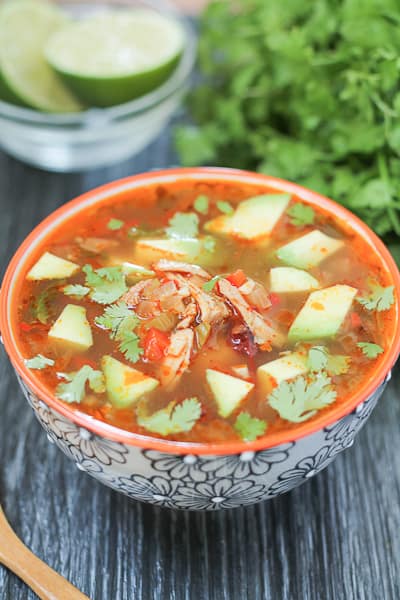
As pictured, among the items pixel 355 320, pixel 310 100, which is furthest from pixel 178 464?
pixel 310 100

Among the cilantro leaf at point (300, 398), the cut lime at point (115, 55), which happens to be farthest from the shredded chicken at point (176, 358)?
the cut lime at point (115, 55)

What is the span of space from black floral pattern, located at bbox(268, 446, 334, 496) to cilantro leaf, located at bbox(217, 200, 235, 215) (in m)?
0.82

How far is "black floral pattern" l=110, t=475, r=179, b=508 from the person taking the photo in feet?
Result: 6.14

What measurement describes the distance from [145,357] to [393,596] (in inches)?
35.7

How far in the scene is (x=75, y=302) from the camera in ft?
7.00

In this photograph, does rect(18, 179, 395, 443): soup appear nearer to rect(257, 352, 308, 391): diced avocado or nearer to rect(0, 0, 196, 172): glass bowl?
rect(257, 352, 308, 391): diced avocado

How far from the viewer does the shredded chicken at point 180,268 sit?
7.13 feet

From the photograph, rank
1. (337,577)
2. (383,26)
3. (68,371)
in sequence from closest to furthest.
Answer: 1. (68,371)
2. (337,577)
3. (383,26)

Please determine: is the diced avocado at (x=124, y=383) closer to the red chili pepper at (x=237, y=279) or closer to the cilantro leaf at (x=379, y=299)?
the red chili pepper at (x=237, y=279)

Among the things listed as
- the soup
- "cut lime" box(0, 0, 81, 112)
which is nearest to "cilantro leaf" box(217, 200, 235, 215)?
the soup

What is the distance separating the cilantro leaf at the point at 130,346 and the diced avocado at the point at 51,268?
1.04 ft

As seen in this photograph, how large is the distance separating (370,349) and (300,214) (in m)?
0.57

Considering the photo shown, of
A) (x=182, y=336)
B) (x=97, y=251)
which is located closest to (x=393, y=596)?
(x=182, y=336)

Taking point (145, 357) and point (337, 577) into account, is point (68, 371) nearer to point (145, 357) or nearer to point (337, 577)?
point (145, 357)
